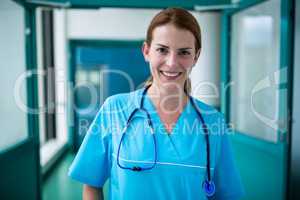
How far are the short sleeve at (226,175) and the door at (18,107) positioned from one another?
3.78ft

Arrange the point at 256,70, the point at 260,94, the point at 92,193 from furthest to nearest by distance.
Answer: the point at 256,70 → the point at 260,94 → the point at 92,193

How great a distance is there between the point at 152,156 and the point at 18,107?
1278mm

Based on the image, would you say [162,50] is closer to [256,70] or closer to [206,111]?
[206,111]

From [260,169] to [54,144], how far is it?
2383 millimetres

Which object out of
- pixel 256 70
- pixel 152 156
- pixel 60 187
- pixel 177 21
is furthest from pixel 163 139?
pixel 60 187

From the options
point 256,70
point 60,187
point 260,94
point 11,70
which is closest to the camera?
point 11,70

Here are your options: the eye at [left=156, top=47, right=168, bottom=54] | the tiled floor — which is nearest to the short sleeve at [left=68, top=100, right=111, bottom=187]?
the eye at [left=156, top=47, right=168, bottom=54]

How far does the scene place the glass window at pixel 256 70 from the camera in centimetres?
170

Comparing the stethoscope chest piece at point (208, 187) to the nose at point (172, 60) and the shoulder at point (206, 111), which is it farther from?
the nose at point (172, 60)

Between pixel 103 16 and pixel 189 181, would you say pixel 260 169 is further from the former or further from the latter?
pixel 103 16

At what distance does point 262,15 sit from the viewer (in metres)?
1.79

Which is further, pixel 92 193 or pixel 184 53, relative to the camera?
pixel 92 193

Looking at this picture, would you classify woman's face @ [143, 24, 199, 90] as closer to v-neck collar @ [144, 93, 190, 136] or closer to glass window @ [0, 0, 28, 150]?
v-neck collar @ [144, 93, 190, 136]

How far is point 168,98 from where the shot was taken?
2.48 feet
